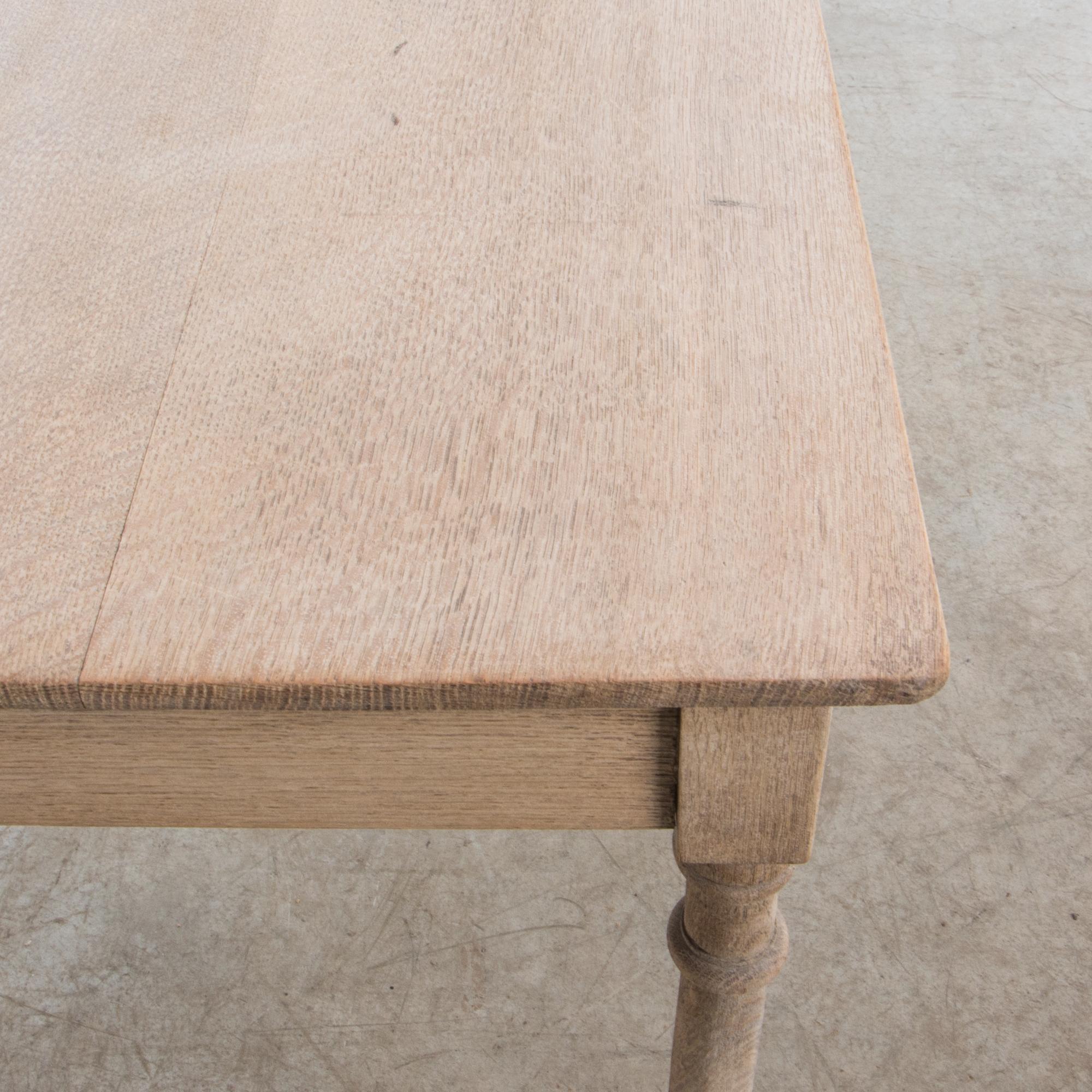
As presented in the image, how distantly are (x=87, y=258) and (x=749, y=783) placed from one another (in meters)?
0.46

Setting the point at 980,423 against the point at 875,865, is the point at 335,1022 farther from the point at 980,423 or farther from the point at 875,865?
the point at 980,423

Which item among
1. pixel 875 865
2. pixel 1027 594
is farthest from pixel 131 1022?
pixel 1027 594

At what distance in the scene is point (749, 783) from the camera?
0.54 meters

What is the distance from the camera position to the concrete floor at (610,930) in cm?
107

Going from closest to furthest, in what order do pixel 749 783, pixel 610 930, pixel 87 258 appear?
1. pixel 749 783
2. pixel 87 258
3. pixel 610 930

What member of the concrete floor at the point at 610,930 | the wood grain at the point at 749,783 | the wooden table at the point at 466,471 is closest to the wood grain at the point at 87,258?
A: the wooden table at the point at 466,471

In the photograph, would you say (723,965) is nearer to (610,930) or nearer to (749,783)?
(749,783)

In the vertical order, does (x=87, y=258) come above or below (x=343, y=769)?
above

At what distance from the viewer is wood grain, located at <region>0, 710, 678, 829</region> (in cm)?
54

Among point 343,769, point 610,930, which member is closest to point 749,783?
point 343,769

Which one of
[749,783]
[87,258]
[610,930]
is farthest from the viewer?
[610,930]

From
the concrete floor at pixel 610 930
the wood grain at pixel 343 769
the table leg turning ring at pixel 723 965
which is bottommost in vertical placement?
the concrete floor at pixel 610 930

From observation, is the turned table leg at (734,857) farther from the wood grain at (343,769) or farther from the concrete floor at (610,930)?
the concrete floor at (610,930)

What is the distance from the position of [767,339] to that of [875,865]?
2.48ft
